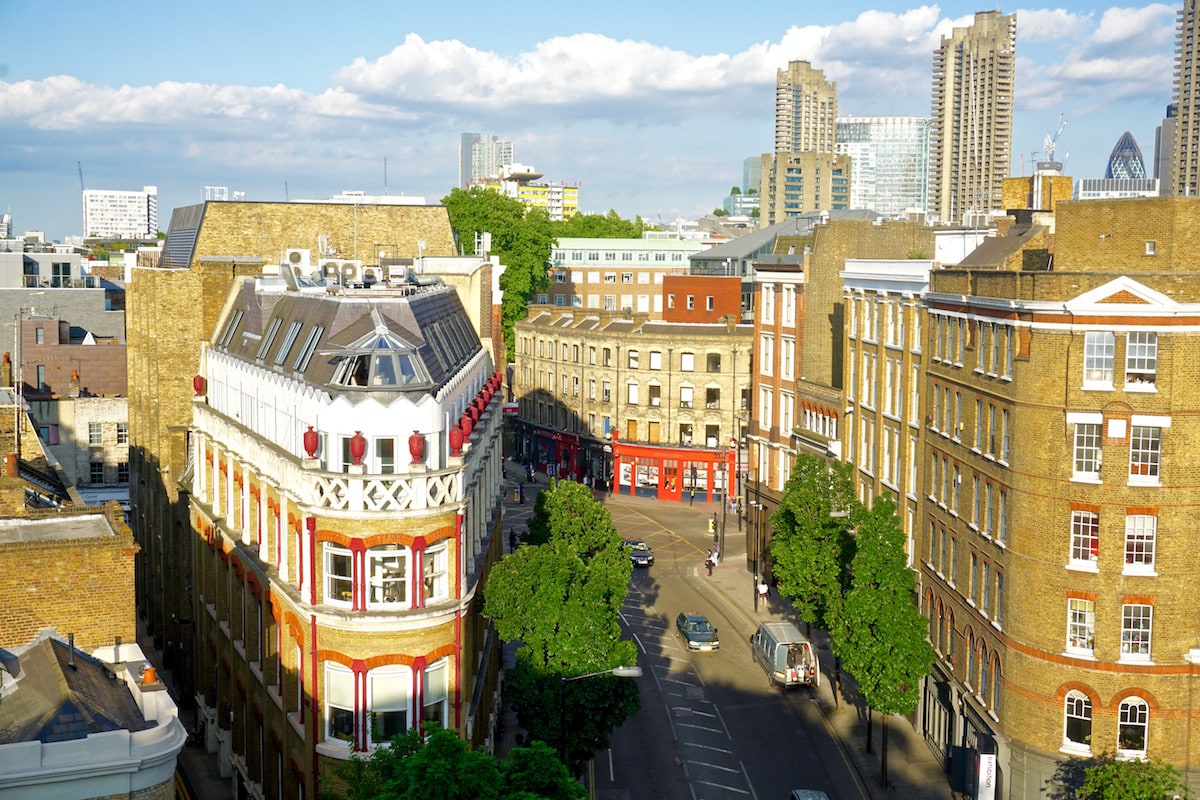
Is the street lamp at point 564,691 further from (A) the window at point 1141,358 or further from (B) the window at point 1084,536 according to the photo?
(A) the window at point 1141,358

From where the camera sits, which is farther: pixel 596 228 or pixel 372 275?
pixel 596 228

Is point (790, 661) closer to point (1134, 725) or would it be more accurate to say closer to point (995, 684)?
point (995, 684)

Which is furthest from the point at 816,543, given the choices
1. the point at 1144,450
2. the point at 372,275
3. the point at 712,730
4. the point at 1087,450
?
the point at 372,275

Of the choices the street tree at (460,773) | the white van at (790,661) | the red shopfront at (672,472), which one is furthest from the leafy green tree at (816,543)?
the red shopfront at (672,472)

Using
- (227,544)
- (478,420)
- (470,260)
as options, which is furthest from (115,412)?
(478,420)

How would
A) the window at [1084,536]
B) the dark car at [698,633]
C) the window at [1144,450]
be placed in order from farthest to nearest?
the dark car at [698,633]
the window at [1084,536]
the window at [1144,450]

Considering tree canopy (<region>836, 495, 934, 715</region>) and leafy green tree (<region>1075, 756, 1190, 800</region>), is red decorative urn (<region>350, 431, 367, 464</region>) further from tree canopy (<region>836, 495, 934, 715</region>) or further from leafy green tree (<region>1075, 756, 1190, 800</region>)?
leafy green tree (<region>1075, 756, 1190, 800</region>)
